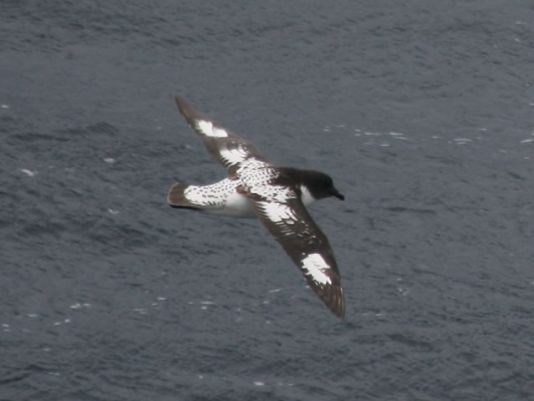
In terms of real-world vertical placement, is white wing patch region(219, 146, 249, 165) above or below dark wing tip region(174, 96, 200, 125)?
below

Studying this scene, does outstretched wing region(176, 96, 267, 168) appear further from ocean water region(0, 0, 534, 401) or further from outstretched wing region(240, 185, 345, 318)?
ocean water region(0, 0, 534, 401)

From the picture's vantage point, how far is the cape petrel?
64.5ft

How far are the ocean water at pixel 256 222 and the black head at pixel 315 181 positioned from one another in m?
4.02

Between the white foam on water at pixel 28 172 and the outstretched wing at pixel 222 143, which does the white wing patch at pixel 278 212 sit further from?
the white foam on water at pixel 28 172

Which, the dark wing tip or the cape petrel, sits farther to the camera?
the dark wing tip

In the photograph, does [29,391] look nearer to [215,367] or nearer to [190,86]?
[215,367]

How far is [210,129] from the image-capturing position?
2338 centimetres

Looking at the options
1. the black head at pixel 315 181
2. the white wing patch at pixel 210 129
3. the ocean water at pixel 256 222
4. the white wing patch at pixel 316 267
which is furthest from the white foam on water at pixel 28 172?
the white wing patch at pixel 316 267

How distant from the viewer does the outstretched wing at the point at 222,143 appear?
22.7 m

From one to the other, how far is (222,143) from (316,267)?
3800 mm

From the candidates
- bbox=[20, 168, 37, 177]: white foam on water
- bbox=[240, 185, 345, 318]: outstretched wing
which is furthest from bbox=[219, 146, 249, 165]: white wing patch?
bbox=[20, 168, 37, 177]: white foam on water

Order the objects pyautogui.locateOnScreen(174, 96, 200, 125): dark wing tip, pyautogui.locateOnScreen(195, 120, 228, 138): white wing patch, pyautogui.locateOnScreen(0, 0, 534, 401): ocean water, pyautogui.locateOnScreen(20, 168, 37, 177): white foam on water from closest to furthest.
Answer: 1. pyautogui.locateOnScreen(195, 120, 228, 138): white wing patch
2. pyautogui.locateOnScreen(174, 96, 200, 125): dark wing tip
3. pyautogui.locateOnScreen(0, 0, 534, 401): ocean water
4. pyautogui.locateOnScreen(20, 168, 37, 177): white foam on water

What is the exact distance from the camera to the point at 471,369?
83.5ft

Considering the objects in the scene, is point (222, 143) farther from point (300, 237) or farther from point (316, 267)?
point (316, 267)
